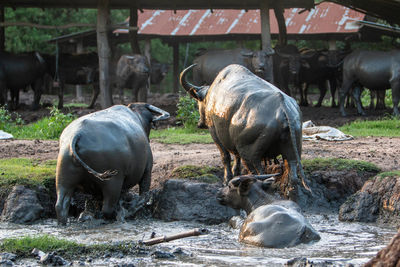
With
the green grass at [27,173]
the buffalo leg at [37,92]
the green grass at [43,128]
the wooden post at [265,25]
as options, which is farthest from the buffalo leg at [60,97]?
the green grass at [27,173]

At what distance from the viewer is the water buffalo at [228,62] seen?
Answer: 62.6 ft

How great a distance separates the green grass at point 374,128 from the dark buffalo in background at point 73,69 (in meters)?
9.90

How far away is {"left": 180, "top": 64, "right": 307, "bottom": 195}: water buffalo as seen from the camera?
27.0 ft

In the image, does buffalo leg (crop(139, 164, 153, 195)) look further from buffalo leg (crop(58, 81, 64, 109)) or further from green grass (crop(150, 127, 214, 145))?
buffalo leg (crop(58, 81, 64, 109))

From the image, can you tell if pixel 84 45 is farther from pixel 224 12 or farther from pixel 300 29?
pixel 300 29

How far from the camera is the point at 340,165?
1023 centimetres

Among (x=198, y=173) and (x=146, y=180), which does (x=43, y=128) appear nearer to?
(x=198, y=173)

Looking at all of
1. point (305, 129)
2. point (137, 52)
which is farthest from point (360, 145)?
point (137, 52)

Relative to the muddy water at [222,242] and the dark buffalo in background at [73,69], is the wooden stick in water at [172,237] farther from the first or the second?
the dark buffalo in background at [73,69]

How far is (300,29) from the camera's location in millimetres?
26953

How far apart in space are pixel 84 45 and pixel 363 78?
47.7 feet

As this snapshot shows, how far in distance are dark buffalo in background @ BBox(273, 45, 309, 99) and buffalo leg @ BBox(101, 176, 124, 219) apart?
1357 cm

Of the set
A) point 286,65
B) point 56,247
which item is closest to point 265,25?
point 286,65

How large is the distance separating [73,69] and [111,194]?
15.7 meters
